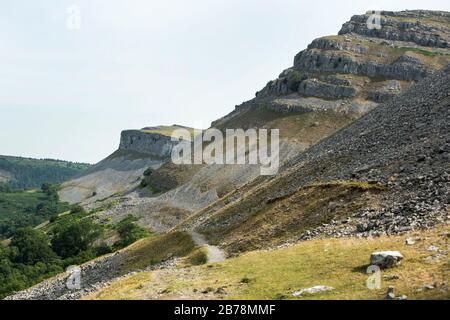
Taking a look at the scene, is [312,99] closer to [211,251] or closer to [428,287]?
[211,251]

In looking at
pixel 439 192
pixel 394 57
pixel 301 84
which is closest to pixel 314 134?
pixel 301 84

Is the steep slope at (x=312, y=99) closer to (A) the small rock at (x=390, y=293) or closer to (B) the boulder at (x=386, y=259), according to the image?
(B) the boulder at (x=386, y=259)

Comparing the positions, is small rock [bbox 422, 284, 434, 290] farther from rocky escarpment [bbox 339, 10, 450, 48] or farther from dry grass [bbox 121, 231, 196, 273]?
rocky escarpment [bbox 339, 10, 450, 48]

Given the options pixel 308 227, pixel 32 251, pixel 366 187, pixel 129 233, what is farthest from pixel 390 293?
pixel 32 251

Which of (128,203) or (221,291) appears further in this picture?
(128,203)

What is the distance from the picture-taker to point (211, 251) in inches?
1944

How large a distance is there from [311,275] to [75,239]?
90.1 metres

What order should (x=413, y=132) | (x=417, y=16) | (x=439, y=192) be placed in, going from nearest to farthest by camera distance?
(x=439, y=192)
(x=413, y=132)
(x=417, y=16)

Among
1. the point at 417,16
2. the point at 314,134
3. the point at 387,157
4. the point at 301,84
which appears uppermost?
the point at 417,16

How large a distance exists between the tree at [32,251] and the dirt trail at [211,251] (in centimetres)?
5635

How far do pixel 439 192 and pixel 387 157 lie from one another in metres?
14.8

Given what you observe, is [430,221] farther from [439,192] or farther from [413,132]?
[413,132]

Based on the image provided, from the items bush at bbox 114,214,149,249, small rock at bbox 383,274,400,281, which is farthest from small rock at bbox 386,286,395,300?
bush at bbox 114,214,149,249

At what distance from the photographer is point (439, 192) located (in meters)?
38.6
